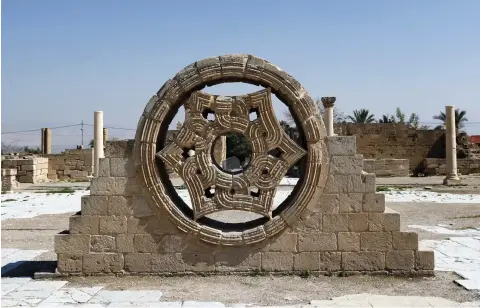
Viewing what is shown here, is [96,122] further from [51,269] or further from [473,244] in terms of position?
[473,244]

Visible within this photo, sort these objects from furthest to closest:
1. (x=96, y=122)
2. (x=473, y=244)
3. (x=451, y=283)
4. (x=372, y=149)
→ 1. (x=372, y=149)
2. (x=96, y=122)
3. (x=473, y=244)
4. (x=451, y=283)

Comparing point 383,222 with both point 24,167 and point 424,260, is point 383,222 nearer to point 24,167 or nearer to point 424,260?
point 424,260

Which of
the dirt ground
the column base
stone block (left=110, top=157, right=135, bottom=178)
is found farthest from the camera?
the column base

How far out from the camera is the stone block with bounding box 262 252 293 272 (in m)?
6.24

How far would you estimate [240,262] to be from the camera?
624 cm

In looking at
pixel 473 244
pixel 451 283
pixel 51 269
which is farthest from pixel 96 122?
pixel 451 283

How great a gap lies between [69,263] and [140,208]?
3.73 feet

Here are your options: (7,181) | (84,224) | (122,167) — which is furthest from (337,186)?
(7,181)

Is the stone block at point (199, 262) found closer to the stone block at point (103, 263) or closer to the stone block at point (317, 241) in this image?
the stone block at point (103, 263)

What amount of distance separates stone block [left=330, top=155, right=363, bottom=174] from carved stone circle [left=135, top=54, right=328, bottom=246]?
11cm

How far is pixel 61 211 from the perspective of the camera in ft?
45.8

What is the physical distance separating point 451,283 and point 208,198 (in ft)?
10.5

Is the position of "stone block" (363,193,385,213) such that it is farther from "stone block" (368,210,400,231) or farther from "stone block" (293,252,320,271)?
"stone block" (293,252,320,271)

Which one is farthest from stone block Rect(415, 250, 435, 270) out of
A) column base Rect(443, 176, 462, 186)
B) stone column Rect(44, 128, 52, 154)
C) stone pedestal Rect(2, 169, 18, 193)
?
stone column Rect(44, 128, 52, 154)
